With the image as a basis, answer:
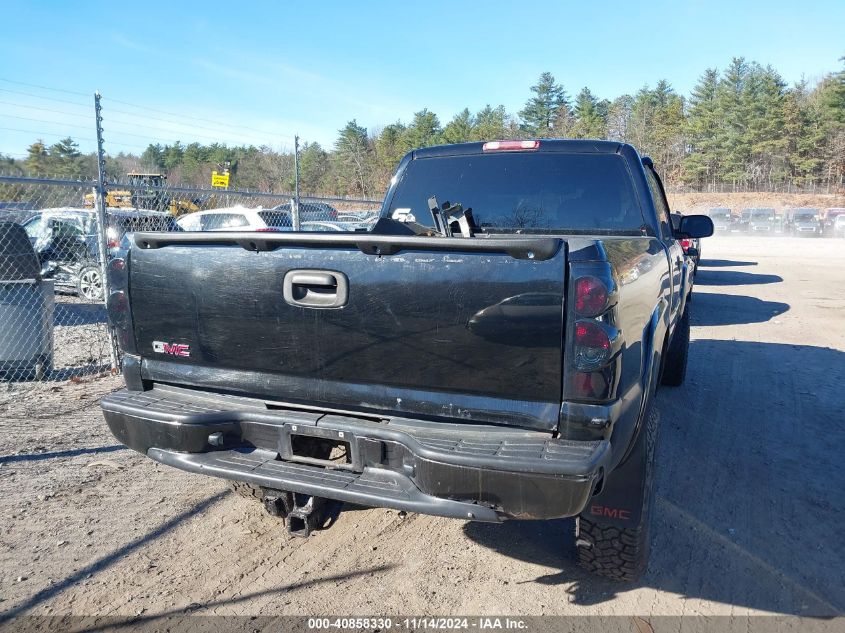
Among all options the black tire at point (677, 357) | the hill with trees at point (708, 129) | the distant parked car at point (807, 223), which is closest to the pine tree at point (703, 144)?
the hill with trees at point (708, 129)

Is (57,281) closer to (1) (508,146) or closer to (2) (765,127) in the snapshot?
(1) (508,146)

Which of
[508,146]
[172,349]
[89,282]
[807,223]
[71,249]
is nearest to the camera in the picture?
[172,349]

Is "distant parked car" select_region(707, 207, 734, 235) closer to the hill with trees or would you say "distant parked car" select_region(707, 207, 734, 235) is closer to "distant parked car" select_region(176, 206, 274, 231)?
the hill with trees

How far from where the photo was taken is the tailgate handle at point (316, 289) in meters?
2.58

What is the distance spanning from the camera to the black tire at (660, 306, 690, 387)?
20.0 ft

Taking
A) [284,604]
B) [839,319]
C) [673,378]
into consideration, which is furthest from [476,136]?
[284,604]

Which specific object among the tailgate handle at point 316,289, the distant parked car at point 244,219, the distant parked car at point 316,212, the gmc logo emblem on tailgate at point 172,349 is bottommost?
the gmc logo emblem on tailgate at point 172,349

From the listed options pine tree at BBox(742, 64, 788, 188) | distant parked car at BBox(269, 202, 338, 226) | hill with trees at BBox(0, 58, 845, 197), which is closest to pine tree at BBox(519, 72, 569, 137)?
hill with trees at BBox(0, 58, 845, 197)

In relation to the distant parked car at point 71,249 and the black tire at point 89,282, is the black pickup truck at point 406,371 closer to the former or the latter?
the distant parked car at point 71,249

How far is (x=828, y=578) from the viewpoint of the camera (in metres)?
3.13

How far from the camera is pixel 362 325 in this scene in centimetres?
258

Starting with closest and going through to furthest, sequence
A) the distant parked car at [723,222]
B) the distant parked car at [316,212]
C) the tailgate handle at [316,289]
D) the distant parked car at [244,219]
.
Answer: the tailgate handle at [316,289]
the distant parked car at [244,219]
the distant parked car at [316,212]
the distant parked car at [723,222]

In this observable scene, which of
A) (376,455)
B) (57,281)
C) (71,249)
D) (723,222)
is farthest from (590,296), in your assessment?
(723,222)

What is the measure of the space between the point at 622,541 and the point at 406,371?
131cm
